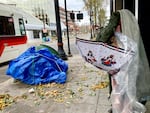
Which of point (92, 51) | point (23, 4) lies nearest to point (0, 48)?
point (92, 51)

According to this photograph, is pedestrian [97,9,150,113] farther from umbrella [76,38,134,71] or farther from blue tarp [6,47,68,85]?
blue tarp [6,47,68,85]

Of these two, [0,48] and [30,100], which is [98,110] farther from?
[0,48]

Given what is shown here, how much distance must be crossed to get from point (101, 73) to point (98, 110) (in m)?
3.75

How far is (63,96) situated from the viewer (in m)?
5.91

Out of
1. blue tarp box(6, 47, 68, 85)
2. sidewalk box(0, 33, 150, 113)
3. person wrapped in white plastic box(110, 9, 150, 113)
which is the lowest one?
sidewalk box(0, 33, 150, 113)

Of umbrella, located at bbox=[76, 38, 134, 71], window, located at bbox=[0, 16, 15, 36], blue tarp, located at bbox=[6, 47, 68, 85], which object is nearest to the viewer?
umbrella, located at bbox=[76, 38, 134, 71]

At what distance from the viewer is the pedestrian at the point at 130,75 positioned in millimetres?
3180

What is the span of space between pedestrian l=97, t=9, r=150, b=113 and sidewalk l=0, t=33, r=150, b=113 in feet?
4.80

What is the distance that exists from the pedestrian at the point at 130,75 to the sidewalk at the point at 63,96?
4.80 ft

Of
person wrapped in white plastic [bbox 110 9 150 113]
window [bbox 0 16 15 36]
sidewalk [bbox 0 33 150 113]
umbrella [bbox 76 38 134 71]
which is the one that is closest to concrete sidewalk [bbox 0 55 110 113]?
sidewalk [bbox 0 33 150 113]

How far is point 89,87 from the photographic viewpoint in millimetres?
6641

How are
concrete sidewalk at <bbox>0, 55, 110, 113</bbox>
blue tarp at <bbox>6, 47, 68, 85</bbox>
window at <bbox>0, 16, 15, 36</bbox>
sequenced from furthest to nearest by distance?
window at <bbox>0, 16, 15, 36</bbox> → blue tarp at <bbox>6, 47, 68, 85</bbox> → concrete sidewalk at <bbox>0, 55, 110, 113</bbox>

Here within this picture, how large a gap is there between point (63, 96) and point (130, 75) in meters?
3.00

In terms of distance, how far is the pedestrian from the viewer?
3.18m
